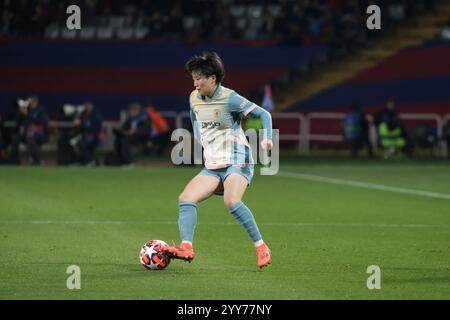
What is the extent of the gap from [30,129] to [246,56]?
10.7 meters

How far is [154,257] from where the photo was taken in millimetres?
11812

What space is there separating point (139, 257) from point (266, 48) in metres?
27.5

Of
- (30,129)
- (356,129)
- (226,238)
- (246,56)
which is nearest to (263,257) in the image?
(226,238)

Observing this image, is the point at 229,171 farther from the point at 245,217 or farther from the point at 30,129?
the point at 30,129

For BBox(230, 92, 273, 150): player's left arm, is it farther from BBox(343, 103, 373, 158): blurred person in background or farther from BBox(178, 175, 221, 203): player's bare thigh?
BBox(343, 103, 373, 158): blurred person in background

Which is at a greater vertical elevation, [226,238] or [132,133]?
[132,133]

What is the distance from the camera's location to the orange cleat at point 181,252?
1176cm

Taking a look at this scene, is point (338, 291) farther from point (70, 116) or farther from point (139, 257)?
point (70, 116)

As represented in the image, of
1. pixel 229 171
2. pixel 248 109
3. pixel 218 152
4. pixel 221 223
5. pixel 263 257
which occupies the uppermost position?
pixel 248 109

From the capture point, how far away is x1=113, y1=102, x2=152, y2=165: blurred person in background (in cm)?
A: 3081

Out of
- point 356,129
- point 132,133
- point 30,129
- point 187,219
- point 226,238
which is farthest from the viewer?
point 356,129

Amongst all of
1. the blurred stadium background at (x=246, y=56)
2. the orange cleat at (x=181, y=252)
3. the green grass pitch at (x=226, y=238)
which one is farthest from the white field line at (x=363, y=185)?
the orange cleat at (x=181, y=252)

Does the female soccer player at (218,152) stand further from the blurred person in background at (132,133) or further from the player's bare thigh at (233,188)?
the blurred person in background at (132,133)

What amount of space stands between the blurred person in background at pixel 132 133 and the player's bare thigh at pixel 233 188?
18983 millimetres
